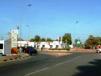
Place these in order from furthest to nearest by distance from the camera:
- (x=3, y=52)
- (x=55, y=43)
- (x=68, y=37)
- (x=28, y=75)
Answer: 1. (x=68, y=37)
2. (x=55, y=43)
3. (x=3, y=52)
4. (x=28, y=75)

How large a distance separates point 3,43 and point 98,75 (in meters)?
42.6

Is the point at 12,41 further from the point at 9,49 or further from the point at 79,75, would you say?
the point at 79,75

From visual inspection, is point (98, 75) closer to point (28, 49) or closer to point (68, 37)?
point (28, 49)

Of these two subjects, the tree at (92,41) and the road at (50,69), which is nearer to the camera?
the road at (50,69)

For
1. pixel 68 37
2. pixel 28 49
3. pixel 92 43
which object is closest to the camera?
pixel 28 49

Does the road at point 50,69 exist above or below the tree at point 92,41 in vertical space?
below

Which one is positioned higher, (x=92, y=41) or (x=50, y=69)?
(x=92, y=41)

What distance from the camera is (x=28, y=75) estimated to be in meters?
19.8

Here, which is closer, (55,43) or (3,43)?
(3,43)

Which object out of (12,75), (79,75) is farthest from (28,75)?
(79,75)

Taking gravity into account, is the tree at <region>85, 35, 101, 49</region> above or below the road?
above

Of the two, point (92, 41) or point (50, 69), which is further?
point (92, 41)

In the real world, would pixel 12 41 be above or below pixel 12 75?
above

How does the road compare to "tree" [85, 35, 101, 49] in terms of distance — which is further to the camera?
"tree" [85, 35, 101, 49]
